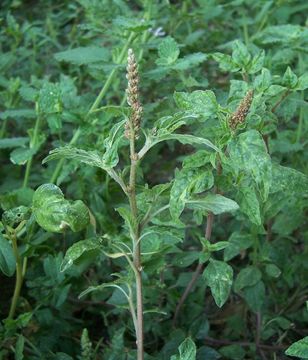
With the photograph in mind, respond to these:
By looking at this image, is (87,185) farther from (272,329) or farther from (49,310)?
(272,329)

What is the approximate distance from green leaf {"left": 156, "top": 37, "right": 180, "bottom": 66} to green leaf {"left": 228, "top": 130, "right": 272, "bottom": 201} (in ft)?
2.17

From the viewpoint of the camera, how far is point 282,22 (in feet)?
8.72

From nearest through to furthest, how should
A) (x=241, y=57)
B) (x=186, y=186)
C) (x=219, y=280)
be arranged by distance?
(x=186, y=186), (x=219, y=280), (x=241, y=57)

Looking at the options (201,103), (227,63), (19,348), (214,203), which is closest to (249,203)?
(214,203)

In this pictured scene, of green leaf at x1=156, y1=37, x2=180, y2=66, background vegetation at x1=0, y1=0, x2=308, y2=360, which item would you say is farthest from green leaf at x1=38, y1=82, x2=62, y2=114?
green leaf at x1=156, y1=37, x2=180, y2=66

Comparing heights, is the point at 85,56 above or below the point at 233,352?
above

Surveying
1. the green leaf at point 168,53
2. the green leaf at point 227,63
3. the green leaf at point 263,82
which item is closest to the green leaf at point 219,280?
the green leaf at point 263,82

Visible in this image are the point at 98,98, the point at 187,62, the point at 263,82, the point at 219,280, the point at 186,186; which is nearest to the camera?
the point at 186,186

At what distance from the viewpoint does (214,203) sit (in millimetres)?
1229

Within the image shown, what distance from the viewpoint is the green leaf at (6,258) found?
141 cm

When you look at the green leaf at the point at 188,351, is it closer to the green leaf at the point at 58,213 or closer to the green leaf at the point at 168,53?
the green leaf at the point at 58,213

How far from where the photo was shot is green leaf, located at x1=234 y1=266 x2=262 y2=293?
1.70 meters

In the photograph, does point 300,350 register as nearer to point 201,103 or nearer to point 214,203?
point 214,203

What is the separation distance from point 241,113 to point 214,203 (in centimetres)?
20
